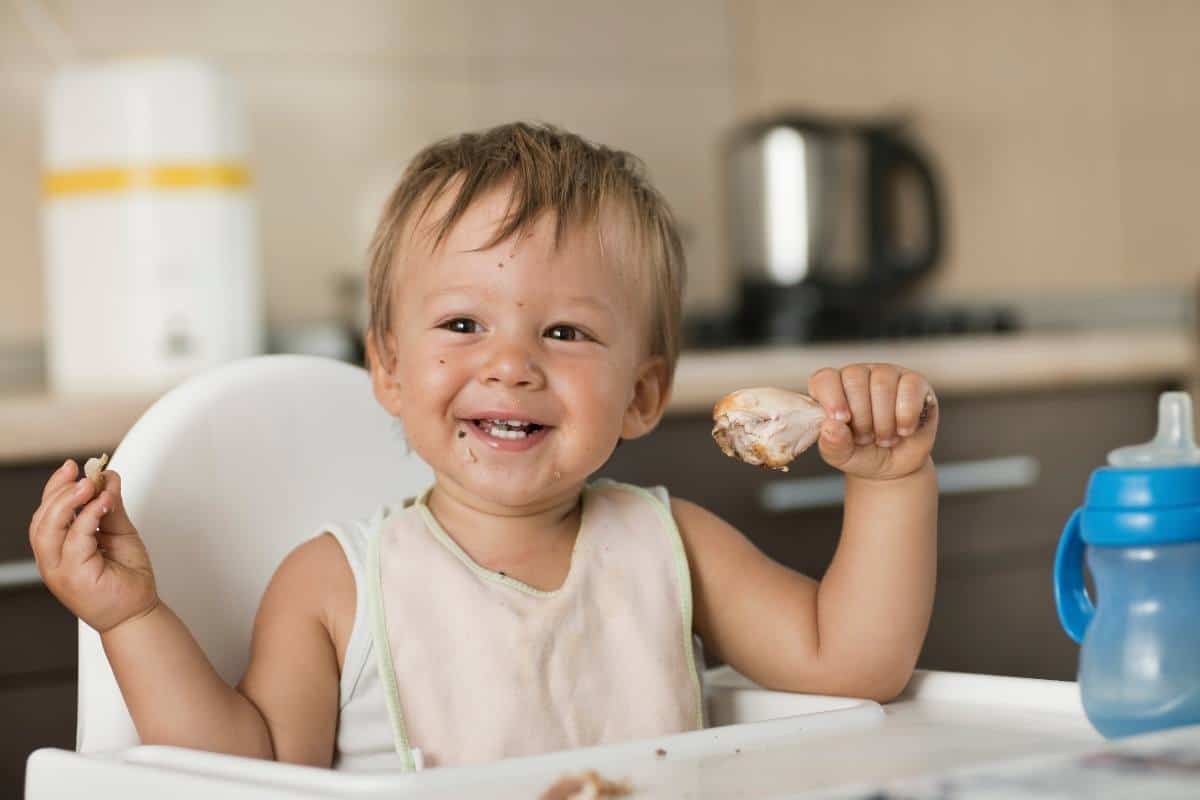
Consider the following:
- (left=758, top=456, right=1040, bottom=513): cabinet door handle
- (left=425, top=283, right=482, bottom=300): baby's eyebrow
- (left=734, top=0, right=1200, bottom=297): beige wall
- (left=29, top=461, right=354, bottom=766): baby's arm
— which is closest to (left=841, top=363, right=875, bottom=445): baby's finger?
(left=425, top=283, right=482, bottom=300): baby's eyebrow

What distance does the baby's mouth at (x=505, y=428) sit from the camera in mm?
1053

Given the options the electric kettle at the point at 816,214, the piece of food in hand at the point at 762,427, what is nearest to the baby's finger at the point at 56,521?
the piece of food in hand at the point at 762,427

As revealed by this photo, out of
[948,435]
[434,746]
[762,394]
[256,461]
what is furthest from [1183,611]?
[948,435]

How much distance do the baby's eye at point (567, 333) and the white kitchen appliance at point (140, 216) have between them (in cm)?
93

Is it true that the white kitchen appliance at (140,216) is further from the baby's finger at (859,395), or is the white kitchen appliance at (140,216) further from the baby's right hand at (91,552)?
the baby's finger at (859,395)

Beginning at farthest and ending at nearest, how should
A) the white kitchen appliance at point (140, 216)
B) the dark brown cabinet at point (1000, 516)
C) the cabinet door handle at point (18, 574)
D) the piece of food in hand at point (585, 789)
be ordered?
1. the dark brown cabinet at point (1000, 516)
2. the white kitchen appliance at point (140, 216)
3. the cabinet door handle at point (18, 574)
4. the piece of food in hand at point (585, 789)

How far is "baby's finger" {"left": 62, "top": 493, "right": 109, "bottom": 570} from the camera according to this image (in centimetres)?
90

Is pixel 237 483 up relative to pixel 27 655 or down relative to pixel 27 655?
up

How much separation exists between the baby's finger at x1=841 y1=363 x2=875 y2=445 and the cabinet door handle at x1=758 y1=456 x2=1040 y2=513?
1029 millimetres

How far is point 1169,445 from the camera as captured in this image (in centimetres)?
78

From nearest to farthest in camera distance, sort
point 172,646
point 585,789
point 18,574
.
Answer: point 585,789 < point 172,646 < point 18,574

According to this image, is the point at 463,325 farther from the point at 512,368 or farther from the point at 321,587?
the point at 321,587

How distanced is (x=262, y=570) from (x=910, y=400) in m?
0.44

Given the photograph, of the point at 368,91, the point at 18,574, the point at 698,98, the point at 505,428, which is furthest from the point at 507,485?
the point at 698,98
